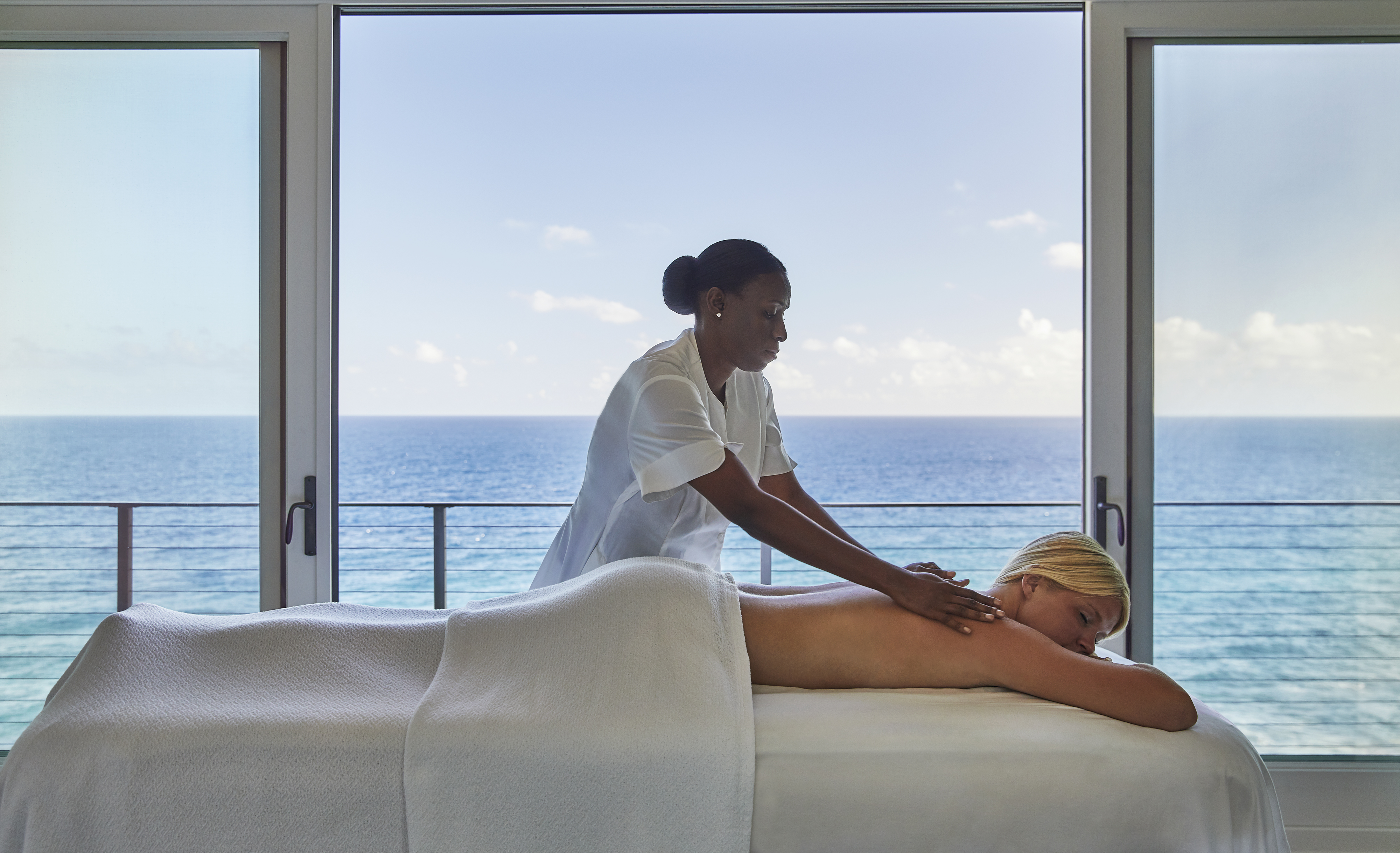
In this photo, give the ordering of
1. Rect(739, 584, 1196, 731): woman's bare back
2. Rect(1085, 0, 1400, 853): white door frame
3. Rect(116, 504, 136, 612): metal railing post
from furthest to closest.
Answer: Rect(116, 504, 136, 612): metal railing post < Rect(1085, 0, 1400, 853): white door frame < Rect(739, 584, 1196, 731): woman's bare back

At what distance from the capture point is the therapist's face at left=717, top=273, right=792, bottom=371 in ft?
5.86

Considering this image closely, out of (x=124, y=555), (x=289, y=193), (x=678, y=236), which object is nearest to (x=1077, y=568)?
(x=289, y=193)

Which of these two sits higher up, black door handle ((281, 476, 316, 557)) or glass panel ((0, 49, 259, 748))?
glass panel ((0, 49, 259, 748))

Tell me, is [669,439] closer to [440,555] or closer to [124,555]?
[124,555]

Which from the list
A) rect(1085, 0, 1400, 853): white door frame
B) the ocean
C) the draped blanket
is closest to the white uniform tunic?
the draped blanket

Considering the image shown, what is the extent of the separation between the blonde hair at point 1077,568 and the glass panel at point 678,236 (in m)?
10.9

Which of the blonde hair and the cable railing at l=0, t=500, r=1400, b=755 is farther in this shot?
the cable railing at l=0, t=500, r=1400, b=755

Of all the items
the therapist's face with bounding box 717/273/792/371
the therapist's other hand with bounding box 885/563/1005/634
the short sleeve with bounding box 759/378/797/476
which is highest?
the therapist's face with bounding box 717/273/792/371

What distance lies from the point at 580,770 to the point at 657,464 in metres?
0.65

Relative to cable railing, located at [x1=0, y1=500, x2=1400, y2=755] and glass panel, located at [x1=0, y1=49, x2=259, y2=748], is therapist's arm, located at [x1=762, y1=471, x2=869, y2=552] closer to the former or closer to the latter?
cable railing, located at [x1=0, y1=500, x2=1400, y2=755]

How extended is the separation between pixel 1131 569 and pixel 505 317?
14.7 metres

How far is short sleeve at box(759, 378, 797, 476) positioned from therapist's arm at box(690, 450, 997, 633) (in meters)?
0.42

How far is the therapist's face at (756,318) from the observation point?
1.79 meters

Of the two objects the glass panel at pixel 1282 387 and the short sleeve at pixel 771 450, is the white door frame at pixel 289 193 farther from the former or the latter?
the glass panel at pixel 1282 387
